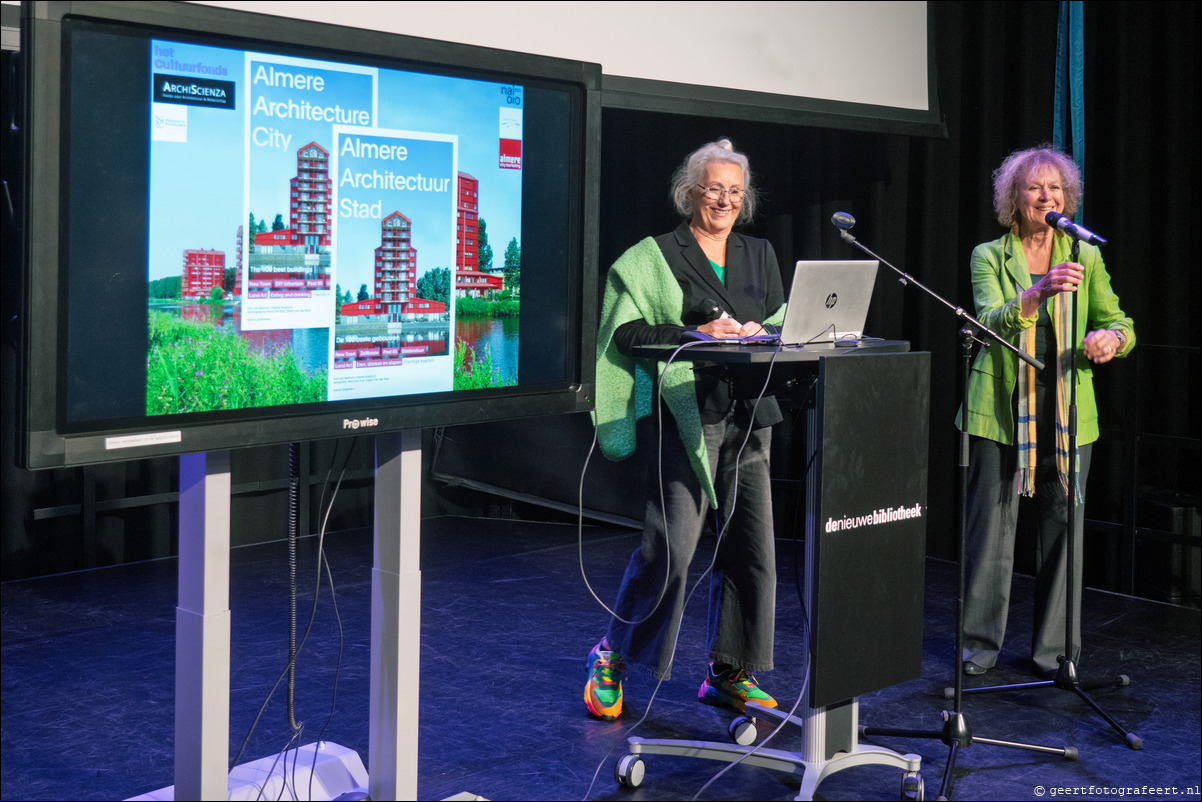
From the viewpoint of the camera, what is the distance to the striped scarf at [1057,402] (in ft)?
11.1

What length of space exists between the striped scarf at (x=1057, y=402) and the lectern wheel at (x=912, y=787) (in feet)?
3.83

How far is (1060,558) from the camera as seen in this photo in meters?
3.46

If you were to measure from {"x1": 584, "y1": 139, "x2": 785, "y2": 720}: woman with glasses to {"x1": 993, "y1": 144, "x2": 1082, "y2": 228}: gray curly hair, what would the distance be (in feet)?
3.04

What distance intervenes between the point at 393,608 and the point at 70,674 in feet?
5.85

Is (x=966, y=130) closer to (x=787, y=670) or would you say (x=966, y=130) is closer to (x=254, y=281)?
(x=787, y=670)

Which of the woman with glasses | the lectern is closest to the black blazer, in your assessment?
the woman with glasses

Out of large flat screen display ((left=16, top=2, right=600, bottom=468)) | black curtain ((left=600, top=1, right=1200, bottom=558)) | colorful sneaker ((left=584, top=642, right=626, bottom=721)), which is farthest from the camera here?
black curtain ((left=600, top=1, right=1200, bottom=558))

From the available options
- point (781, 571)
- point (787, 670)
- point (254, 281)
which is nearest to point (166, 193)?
point (254, 281)

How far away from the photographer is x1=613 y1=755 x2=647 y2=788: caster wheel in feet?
8.57

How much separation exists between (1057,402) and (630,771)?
A: 1723mm

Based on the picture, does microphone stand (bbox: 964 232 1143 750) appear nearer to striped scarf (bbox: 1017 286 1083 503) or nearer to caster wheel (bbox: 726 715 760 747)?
striped scarf (bbox: 1017 286 1083 503)

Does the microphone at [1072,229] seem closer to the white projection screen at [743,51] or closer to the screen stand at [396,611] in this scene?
the white projection screen at [743,51]

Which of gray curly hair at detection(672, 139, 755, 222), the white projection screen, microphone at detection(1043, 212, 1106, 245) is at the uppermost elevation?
the white projection screen

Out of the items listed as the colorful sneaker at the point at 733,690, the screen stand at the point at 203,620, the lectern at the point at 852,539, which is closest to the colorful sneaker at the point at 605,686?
the colorful sneaker at the point at 733,690
